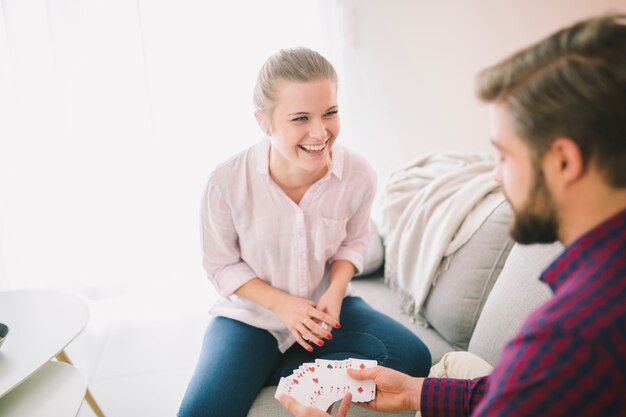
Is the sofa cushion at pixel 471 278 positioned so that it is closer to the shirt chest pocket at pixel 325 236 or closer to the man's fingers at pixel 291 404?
the shirt chest pocket at pixel 325 236

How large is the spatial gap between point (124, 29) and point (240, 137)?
77 cm

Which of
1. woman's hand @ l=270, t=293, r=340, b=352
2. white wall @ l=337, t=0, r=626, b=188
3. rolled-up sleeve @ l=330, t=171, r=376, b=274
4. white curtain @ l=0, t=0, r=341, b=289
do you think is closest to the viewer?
woman's hand @ l=270, t=293, r=340, b=352

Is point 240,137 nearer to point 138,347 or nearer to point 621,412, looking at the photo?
point 138,347

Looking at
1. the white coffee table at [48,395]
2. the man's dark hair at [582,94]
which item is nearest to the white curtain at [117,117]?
the white coffee table at [48,395]

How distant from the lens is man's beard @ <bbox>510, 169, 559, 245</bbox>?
75cm

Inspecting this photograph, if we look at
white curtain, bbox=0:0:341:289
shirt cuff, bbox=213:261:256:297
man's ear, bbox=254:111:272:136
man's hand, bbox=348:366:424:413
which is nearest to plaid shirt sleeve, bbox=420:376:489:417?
man's hand, bbox=348:366:424:413

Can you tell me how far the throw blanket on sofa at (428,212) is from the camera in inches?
68.3

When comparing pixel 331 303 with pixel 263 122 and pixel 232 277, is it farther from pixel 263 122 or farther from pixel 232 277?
pixel 263 122

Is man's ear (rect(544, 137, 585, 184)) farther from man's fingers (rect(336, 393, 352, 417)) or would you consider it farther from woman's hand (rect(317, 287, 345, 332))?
woman's hand (rect(317, 287, 345, 332))

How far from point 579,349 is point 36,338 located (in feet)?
4.82

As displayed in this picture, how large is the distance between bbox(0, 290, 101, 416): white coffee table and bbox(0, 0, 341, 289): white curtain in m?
0.90

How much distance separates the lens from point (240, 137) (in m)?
2.57

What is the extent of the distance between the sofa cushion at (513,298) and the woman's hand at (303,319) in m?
0.44

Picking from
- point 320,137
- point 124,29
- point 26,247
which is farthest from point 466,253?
point 26,247
